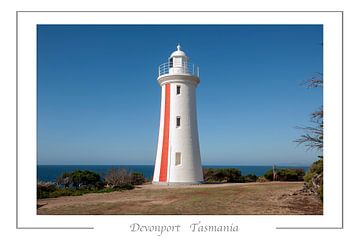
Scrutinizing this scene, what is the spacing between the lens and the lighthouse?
1407 cm

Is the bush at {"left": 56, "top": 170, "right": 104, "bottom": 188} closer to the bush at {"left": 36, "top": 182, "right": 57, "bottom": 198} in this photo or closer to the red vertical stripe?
the bush at {"left": 36, "top": 182, "right": 57, "bottom": 198}

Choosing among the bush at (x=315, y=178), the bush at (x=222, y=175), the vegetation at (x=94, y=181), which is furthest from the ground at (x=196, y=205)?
the bush at (x=222, y=175)

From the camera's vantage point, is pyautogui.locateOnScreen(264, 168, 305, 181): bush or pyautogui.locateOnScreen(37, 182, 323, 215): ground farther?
pyautogui.locateOnScreen(264, 168, 305, 181): bush

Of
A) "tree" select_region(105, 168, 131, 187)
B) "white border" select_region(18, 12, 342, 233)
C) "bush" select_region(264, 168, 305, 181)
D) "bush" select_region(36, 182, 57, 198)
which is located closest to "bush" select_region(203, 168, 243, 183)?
"bush" select_region(264, 168, 305, 181)

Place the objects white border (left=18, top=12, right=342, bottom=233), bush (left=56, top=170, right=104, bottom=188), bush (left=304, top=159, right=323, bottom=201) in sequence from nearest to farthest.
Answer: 1. white border (left=18, top=12, right=342, bottom=233)
2. bush (left=304, top=159, right=323, bottom=201)
3. bush (left=56, top=170, right=104, bottom=188)

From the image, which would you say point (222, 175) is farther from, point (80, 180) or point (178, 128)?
point (80, 180)

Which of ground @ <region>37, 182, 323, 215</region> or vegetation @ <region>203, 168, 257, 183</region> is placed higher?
ground @ <region>37, 182, 323, 215</region>

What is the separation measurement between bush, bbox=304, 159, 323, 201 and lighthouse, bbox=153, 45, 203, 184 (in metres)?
5.58

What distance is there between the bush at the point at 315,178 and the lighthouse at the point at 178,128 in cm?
558
